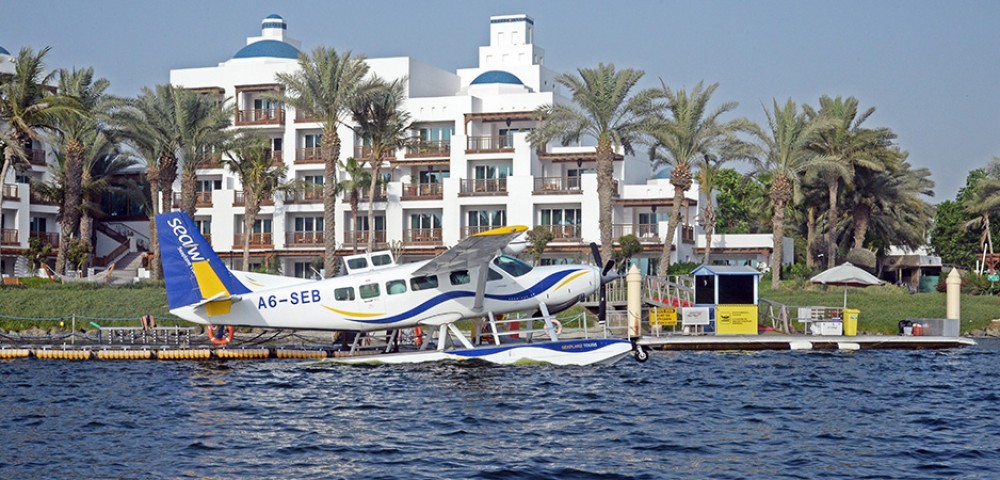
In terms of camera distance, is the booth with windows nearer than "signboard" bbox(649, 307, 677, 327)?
No

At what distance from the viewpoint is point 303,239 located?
71.1 metres

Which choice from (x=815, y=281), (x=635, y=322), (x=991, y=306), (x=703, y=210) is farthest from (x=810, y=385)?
(x=703, y=210)

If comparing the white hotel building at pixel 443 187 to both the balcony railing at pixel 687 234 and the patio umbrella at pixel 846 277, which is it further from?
the patio umbrella at pixel 846 277

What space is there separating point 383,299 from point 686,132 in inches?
1191

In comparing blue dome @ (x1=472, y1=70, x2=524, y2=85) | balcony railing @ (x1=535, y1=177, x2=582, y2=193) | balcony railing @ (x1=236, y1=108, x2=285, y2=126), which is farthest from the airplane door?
blue dome @ (x1=472, y1=70, x2=524, y2=85)

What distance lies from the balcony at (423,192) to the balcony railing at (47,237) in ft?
66.0

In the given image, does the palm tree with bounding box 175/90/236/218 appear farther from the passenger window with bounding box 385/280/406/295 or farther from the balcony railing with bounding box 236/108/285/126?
the passenger window with bounding box 385/280/406/295

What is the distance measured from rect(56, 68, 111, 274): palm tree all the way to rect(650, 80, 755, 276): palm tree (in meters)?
28.1

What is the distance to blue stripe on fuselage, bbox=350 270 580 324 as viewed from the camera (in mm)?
31078

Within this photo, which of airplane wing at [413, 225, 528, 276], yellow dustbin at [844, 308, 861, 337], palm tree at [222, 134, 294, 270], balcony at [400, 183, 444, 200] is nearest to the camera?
airplane wing at [413, 225, 528, 276]

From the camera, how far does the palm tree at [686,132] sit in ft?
191

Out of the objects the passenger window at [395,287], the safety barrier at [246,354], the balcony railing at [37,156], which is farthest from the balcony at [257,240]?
the passenger window at [395,287]

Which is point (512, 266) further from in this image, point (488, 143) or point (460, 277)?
point (488, 143)

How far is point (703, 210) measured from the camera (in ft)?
239
